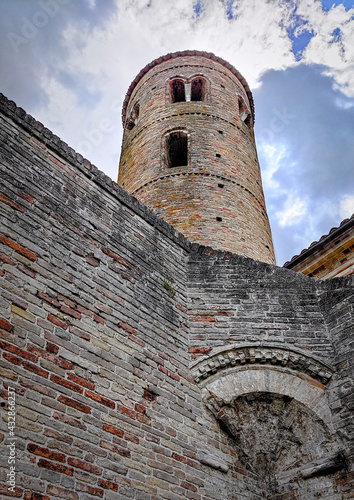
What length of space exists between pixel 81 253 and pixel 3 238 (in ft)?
2.87

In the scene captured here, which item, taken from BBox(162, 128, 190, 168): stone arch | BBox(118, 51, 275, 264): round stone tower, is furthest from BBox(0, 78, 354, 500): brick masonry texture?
BBox(162, 128, 190, 168): stone arch

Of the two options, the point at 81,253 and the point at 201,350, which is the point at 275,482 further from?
the point at 81,253

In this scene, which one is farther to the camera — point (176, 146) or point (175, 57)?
point (175, 57)

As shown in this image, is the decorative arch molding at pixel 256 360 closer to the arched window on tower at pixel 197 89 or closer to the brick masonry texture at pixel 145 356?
the brick masonry texture at pixel 145 356

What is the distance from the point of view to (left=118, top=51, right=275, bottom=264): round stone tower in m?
8.91

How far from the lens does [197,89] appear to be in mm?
13148

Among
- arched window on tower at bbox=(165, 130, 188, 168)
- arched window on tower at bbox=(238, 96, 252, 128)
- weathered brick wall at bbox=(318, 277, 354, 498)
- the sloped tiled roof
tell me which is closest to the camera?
weathered brick wall at bbox=(318, 277, 354, 498)

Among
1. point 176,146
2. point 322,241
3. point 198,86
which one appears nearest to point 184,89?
point 198,86

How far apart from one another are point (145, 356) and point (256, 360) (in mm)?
1246

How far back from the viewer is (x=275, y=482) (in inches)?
181

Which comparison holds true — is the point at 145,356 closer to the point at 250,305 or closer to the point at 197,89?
the point at 250,305

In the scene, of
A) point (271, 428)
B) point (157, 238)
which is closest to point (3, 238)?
point (157, 238)

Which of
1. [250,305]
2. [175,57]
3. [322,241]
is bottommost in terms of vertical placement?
[250,305]

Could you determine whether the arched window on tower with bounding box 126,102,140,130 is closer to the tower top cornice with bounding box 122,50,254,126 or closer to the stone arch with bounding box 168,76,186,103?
the stone arch with bounding box 168,76,186,103
